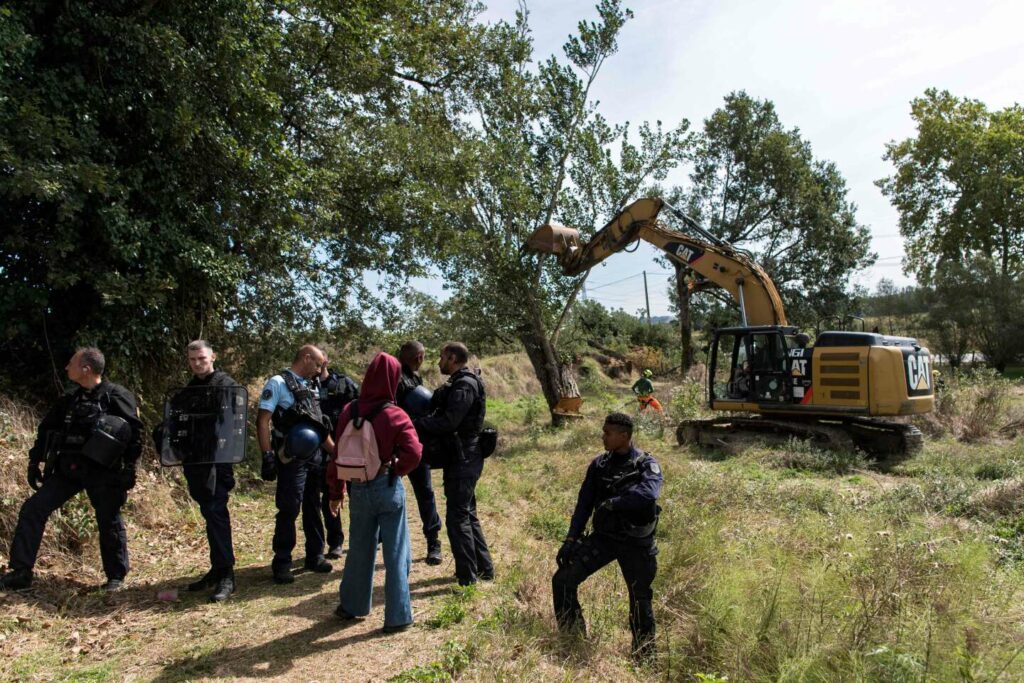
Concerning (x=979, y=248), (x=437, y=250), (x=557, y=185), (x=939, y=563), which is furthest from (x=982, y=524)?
(x=979, y=248)

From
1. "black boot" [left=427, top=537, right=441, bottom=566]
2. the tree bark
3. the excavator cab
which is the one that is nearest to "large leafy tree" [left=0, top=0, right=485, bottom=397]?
"black boot" [left=427, top=537, right=441, bottom=566]

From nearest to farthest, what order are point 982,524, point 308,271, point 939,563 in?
point 939,563
point 982,524
point 308,271

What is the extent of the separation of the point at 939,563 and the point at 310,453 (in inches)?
182

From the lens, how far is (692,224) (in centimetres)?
1299

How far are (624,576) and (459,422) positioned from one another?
5.33 feet

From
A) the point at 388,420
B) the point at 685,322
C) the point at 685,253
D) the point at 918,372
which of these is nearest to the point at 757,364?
the point at 918,372

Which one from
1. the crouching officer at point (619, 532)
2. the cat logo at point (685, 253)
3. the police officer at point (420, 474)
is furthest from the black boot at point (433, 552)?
the cat logo at point (685, 253)

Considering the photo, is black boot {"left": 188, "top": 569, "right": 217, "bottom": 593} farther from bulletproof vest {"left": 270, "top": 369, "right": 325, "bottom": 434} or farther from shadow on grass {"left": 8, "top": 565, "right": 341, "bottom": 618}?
bulletproof vest {"left": 270, "top": 369, "right": 325, "bottom": 434}

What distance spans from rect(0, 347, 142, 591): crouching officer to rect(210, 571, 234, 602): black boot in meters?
0.87

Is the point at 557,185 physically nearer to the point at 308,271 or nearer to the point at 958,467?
the point at 308,271

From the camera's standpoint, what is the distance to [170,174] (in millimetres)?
7727

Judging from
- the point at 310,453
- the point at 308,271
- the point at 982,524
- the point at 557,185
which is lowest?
the point at 982,524

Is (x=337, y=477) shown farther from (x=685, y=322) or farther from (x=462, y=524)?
(x=685, y=322)

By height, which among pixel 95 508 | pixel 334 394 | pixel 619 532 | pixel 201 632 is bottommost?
pixel 201 632
